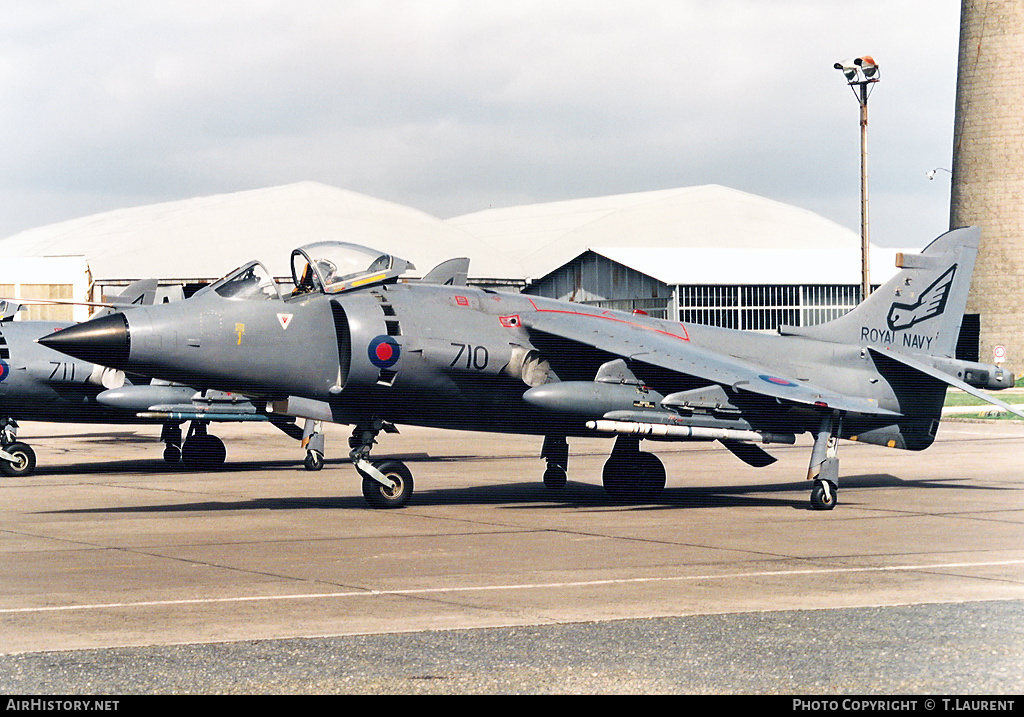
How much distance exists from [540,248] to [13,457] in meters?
69.8

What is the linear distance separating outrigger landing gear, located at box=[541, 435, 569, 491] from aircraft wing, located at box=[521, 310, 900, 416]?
2092 mm

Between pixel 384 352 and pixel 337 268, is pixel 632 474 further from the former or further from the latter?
pixel 337 268

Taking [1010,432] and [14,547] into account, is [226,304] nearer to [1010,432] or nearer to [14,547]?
[14,547]

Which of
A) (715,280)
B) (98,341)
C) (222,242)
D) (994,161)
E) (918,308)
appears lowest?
(98,341)

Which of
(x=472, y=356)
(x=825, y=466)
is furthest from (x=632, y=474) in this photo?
(x=472, y=356)

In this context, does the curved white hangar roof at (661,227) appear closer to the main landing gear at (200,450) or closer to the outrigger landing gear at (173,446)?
the outrigger landing gear at (173,446)

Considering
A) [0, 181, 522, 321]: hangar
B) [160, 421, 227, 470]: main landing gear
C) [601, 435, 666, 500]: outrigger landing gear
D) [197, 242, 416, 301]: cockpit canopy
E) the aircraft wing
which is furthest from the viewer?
[0, 181, 522, 321]: hangar

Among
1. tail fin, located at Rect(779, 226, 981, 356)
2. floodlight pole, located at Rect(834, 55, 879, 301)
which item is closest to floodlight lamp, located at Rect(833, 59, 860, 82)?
floodlight pole, located at Rect(834, 55, 879, 301)

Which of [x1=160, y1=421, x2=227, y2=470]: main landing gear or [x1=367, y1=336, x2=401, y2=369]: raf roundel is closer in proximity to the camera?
[x1=367, y1=336, x2=401, y2=369]: raf roundel

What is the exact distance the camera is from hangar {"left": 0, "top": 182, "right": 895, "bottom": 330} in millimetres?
57969

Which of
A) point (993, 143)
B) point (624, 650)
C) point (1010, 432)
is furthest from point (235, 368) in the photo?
point (993, 143)

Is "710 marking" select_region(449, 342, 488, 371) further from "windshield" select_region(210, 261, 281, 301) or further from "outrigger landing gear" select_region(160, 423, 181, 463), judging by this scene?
"outrigger landing gear" select_region(160, 423, 181, 463)

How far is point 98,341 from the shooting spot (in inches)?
529

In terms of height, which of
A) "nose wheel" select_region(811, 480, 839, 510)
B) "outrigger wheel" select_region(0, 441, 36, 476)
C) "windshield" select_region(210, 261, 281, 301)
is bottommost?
"outrigger wheel" select_region(0, 441, 36, 476)
